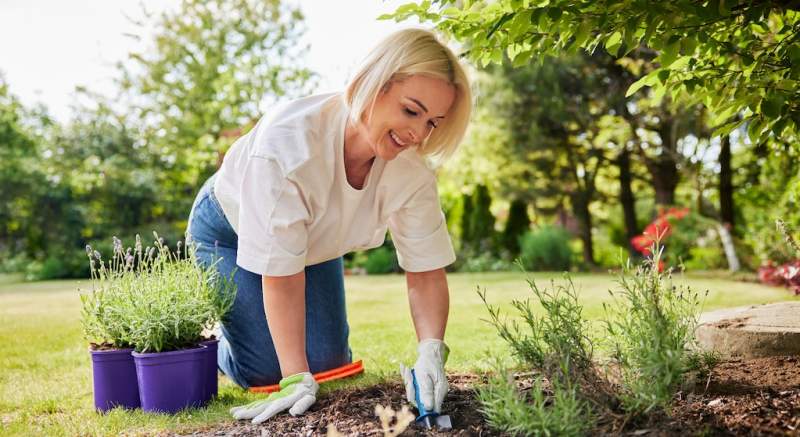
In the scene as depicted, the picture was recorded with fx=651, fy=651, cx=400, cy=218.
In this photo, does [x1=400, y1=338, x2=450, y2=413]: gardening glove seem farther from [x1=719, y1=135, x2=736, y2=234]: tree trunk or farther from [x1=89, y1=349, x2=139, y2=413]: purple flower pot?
[x1=719, y1=135, x2=736, y2=234]: tree trunk

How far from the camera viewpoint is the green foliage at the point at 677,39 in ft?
6.22

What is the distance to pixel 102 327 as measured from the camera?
Result: 2.45 m

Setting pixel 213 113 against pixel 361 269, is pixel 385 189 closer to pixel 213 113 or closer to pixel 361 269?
pixel 361 269

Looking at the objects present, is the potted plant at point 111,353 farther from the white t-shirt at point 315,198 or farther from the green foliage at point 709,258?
the green foliage at point 709,258

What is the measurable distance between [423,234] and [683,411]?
1110mm

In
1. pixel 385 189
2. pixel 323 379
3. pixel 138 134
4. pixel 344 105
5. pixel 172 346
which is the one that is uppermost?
pixel 138 134

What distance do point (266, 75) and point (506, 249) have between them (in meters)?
5.90

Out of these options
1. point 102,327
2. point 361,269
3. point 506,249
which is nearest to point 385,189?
point 102,327

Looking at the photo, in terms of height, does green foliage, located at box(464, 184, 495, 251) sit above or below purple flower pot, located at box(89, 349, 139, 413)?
above

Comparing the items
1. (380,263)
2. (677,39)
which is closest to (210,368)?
(677,39)

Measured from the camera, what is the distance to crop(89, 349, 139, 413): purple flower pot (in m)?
2.38

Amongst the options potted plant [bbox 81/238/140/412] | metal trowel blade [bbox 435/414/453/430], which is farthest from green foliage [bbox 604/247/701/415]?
potted plant [bbox 81/238/140/412]

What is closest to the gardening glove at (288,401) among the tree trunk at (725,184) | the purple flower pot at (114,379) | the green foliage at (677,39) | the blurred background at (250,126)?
the purple flower pot at (114,379)

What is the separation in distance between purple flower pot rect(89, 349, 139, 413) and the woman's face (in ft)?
4.02
